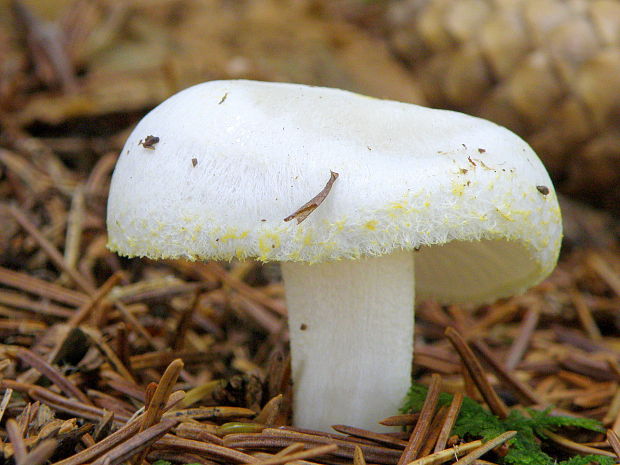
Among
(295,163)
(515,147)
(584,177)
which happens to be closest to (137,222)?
(295,163)

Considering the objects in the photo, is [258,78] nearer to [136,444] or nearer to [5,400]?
[5,400]

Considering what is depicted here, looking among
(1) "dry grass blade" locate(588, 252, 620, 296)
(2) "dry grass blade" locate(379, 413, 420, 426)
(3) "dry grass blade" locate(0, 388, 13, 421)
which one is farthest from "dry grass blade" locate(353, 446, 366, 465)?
(1) "dry grass blade" locate(588, 252, 620, 296)

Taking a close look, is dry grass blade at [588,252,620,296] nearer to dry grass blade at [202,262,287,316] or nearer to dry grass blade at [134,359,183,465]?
dry grass blade at [202,262,287,316]

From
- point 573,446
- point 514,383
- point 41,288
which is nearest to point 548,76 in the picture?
point 514,383

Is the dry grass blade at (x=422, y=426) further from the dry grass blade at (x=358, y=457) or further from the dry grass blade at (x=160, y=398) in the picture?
the dry grass blade at (x=160, y=398)

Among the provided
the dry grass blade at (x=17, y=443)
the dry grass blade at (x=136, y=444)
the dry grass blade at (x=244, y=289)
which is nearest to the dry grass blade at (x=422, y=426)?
the dry grass blade at (x=136, y=444)
